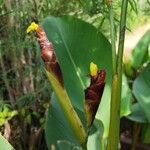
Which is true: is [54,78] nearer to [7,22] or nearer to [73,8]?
[7,22]

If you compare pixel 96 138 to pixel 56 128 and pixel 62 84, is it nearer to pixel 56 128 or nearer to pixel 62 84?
pixel 56 128

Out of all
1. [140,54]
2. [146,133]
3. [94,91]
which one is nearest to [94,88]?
[94,91]

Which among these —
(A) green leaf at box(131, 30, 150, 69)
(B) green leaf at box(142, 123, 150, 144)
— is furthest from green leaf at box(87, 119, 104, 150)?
(A) green leaf at box(131, 30, 150, 69)

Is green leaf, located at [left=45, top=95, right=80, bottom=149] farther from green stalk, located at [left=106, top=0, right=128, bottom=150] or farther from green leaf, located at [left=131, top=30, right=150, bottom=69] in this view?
green leaf, located at [left=131, top=30, right=150, bottom=69]

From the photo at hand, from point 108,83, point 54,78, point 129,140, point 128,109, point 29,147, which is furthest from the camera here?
point 129,140

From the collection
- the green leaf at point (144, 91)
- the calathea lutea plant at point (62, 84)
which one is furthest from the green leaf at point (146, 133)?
the calathea lutea plant at point (62, 84)

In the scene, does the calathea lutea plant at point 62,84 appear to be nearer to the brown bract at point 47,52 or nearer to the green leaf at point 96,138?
the brown bract at point 47,52

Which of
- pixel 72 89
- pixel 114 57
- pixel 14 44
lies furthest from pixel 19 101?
pixel 114 57
